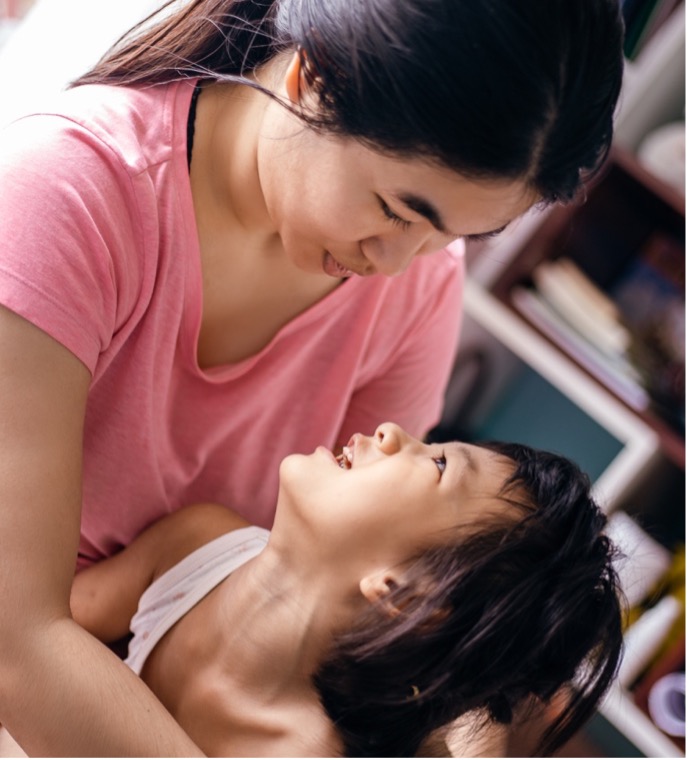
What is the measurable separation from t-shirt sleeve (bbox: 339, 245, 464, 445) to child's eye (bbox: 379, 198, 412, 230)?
0.34 meters

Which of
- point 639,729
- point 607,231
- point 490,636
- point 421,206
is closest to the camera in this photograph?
point 421,206

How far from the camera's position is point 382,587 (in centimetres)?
99

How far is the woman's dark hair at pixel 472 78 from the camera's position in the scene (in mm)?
744

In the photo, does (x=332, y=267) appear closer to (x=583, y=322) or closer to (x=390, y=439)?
(x=390, y=439)

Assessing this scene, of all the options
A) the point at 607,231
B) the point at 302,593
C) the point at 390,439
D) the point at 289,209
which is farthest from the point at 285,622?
the point at 607,231

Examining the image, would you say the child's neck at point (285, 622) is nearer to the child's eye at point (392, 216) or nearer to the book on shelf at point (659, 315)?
the child's eye at point (392, 216)

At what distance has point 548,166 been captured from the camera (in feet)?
2.76

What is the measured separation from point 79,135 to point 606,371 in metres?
1.46

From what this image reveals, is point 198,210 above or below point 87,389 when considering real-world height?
above

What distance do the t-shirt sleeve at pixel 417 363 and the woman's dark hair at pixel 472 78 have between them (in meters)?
0.39

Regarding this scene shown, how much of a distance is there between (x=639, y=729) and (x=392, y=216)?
159cm

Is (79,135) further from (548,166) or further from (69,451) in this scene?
(548,166)

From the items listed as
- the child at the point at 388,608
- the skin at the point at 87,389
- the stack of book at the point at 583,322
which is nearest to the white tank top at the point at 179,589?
the child at the point at 388,608

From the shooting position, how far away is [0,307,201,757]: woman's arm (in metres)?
0.80
